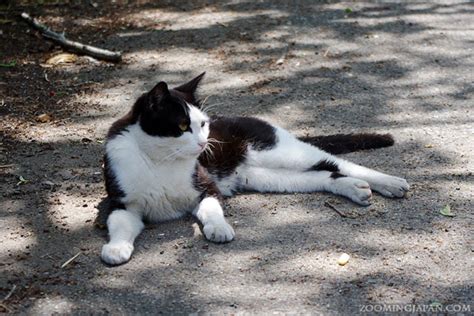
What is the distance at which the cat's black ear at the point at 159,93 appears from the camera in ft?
12.9

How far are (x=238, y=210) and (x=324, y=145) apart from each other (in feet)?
2.85

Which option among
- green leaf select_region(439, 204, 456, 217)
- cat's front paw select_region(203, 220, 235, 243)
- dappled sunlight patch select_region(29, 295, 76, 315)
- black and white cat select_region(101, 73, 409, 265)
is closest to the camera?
dappled sunlight patch select_region(29, 295, 76, 315)

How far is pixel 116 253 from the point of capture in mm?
3730

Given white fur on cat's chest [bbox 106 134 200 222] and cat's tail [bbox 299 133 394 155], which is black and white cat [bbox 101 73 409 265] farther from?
cat's tail [bbox 299 133 394 155]

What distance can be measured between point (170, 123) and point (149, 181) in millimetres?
344

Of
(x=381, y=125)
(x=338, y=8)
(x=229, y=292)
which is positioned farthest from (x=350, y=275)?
(x=338, y=8)

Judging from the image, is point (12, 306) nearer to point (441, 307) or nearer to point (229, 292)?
point (229, 292)

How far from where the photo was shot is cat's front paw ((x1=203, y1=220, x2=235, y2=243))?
390cm

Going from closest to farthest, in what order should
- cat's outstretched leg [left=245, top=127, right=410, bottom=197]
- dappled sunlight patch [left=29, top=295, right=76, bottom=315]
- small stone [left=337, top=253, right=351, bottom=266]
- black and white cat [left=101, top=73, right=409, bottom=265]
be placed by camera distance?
dappled sunlight patch [left=29, top=295, right=76, bottom=315]
small stone [left=337, top=253, right=351, bottom=266]
black and white cat [left=101, top=73, right=409, bottom=265]
cat's outstretched leg [left=245, top=127, right=410, bottom=197]

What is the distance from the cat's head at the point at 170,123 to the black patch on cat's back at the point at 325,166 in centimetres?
84

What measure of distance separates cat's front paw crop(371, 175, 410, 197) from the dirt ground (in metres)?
0.05

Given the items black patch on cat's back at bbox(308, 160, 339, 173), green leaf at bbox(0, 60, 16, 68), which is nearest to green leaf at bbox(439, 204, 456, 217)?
black patch on cat's back at bbox(308, 160, 339, 173)

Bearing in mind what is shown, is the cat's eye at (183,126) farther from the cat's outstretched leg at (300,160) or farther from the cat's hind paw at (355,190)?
the cat's hind paw at (355,190)

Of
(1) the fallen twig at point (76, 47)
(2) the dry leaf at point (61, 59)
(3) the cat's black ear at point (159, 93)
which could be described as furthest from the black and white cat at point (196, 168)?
(2) the dry leaf at point (61, 59)
